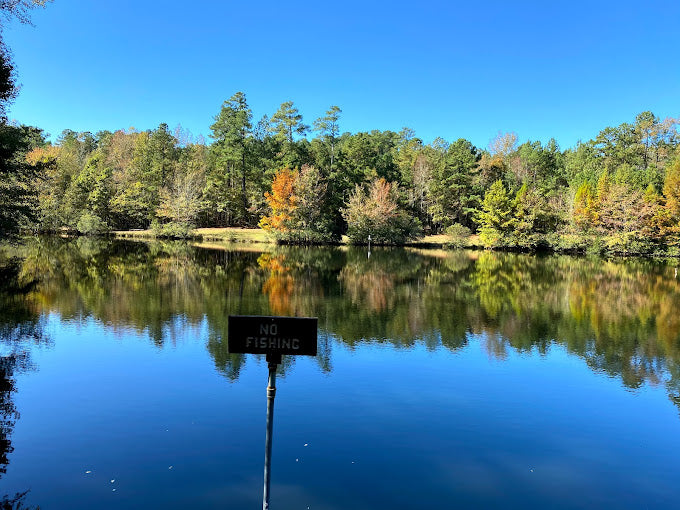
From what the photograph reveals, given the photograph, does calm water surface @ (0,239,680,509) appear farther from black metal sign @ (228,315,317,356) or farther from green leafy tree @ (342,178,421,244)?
green leafy tree @ (342,178,421,244)

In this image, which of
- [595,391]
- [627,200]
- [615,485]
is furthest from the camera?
[627,200]

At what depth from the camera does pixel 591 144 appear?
78438 mm

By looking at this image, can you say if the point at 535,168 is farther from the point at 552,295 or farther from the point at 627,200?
the point at 552,295

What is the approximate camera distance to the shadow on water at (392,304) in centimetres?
1406

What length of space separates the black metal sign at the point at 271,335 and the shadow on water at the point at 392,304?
666 centimetres

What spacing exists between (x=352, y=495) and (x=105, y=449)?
383 cm

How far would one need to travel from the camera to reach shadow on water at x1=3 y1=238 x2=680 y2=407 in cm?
1406

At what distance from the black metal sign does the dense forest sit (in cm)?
5253

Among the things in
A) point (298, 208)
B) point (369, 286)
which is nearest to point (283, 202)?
point (298, 208)

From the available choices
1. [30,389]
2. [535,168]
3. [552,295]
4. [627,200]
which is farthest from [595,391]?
[535,168]

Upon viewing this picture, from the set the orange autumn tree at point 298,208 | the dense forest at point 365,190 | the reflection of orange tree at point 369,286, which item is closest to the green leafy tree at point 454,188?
the dense forest at point 365,190

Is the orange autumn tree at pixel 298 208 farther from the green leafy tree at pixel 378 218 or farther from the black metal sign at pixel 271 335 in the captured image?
the black metal sign at pixel 271 335

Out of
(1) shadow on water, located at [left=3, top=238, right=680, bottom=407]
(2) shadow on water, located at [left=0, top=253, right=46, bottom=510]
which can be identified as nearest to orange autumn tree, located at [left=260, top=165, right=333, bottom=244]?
(1) shadow on water, located at [left=3, top=238, right=680, bottom=407]

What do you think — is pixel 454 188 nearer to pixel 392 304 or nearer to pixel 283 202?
pixel 283 202
